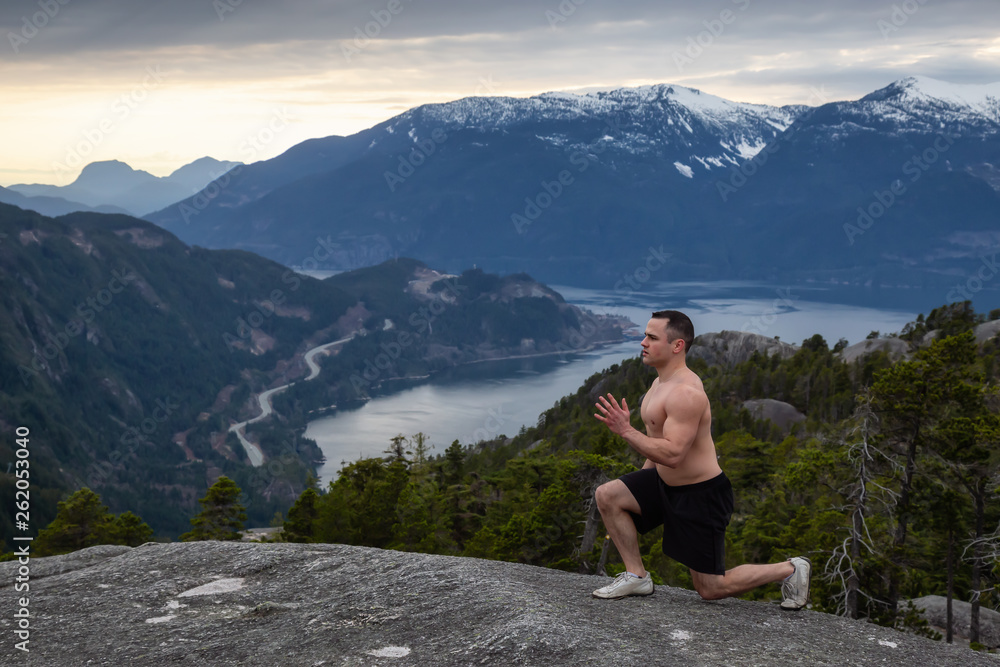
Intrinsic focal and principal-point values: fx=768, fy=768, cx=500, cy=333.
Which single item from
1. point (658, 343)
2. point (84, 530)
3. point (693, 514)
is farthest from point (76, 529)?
point (658, 343)

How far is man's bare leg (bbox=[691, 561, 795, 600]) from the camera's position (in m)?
8.48

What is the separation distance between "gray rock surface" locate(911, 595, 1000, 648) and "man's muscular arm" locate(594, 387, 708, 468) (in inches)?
664

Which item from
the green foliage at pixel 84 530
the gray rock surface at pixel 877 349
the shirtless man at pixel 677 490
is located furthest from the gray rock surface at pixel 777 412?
the shirtless man at pixel 677 490

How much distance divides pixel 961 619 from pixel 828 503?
28.9 ft

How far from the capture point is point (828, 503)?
30.1 metres

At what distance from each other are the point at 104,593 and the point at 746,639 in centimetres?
761

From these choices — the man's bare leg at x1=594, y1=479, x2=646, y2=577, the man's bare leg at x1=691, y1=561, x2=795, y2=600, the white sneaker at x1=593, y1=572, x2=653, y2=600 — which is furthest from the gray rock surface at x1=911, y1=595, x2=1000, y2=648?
the man's bare leg at x1=594, y1=479, x2=646, y2=577

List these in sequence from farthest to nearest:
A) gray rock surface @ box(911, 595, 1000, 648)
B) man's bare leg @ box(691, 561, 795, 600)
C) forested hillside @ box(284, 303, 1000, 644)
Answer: gray rock surface @ box(911, 595, 1000, 648), forested hillside @ box(284, 303, 1000, 644), man's bare leg @ box(691, 561, 795, 600)

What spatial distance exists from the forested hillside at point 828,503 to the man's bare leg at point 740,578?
9422 mm

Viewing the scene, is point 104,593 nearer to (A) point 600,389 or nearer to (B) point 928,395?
(B) point 928,395

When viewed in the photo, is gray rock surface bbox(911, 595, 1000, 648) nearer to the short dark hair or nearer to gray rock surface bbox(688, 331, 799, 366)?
the short dark hair

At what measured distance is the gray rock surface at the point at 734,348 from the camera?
104 m

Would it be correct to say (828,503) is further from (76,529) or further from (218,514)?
(76,529)

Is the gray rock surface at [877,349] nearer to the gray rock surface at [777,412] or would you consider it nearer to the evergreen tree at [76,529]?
the gray rock surface at [777,412]
